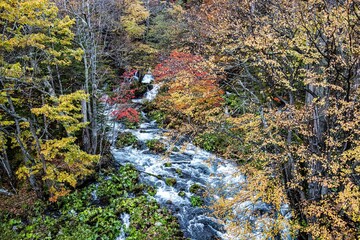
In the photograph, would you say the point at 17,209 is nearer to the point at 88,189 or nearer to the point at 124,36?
the point at 88,189

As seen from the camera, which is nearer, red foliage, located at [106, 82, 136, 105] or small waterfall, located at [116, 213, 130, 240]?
small waterfall, located at [116, 213, 130, 240]

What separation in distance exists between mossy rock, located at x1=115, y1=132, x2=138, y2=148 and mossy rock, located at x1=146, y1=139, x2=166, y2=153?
0.91 m

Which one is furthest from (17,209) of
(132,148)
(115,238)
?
(132,148)

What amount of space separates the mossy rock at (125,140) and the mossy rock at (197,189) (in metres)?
5.50

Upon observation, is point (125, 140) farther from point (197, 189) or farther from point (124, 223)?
point (124, 223)


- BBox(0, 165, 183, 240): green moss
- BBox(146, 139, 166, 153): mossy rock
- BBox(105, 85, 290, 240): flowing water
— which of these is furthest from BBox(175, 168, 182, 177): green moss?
BBox(146, 139, 166, 153): mossy rock

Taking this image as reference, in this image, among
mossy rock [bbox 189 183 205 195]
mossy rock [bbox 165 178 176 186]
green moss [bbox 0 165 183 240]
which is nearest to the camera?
green moss [bbox 0 165 183 240]

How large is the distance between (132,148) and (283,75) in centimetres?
954

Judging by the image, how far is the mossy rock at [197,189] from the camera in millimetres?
11172

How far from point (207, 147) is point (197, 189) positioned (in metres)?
4.13

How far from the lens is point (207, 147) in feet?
49.6

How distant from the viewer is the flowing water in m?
9.39

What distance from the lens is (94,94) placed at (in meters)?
11.9

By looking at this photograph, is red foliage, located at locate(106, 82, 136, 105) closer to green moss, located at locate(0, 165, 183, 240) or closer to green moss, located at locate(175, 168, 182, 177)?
green moss, located at locate(0, 165, 183, 240)
